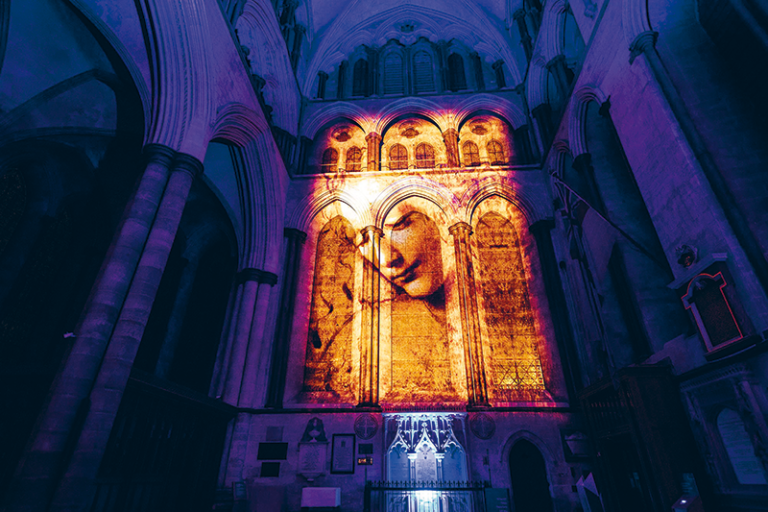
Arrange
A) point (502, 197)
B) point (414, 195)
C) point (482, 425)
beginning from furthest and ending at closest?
1. point (414, 195)
2. point (502, 197)
3. point (482, 425)

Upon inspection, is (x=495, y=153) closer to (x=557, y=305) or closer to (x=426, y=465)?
(x=557, y=305)

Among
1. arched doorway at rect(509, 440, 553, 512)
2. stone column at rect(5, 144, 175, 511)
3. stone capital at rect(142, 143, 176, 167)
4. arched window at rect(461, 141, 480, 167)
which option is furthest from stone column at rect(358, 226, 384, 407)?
stone capital at rect(142, 143, 176, 167)

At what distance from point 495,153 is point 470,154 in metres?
0.78

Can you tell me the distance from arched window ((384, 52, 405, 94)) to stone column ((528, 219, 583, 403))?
6960 mm

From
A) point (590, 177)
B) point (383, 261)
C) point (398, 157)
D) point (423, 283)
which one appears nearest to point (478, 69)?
point (398, 157)

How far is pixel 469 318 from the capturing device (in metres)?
9.44

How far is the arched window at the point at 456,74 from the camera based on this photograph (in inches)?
526

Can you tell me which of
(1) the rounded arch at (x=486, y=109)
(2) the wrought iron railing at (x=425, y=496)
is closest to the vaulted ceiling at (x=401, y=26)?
(1) the rounded arch at (x=486, y=109)

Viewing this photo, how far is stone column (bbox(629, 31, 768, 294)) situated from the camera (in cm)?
441

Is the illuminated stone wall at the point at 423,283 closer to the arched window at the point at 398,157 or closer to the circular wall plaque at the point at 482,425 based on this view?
the arched window at the point at 398,157

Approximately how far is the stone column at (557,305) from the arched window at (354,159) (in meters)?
5.55

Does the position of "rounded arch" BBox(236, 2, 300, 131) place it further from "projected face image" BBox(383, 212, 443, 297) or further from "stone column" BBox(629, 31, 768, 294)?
"stone column" BBox(629, 31, 768, 294)

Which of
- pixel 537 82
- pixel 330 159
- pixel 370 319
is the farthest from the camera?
pixel 330 159

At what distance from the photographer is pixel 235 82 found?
8.55 m
